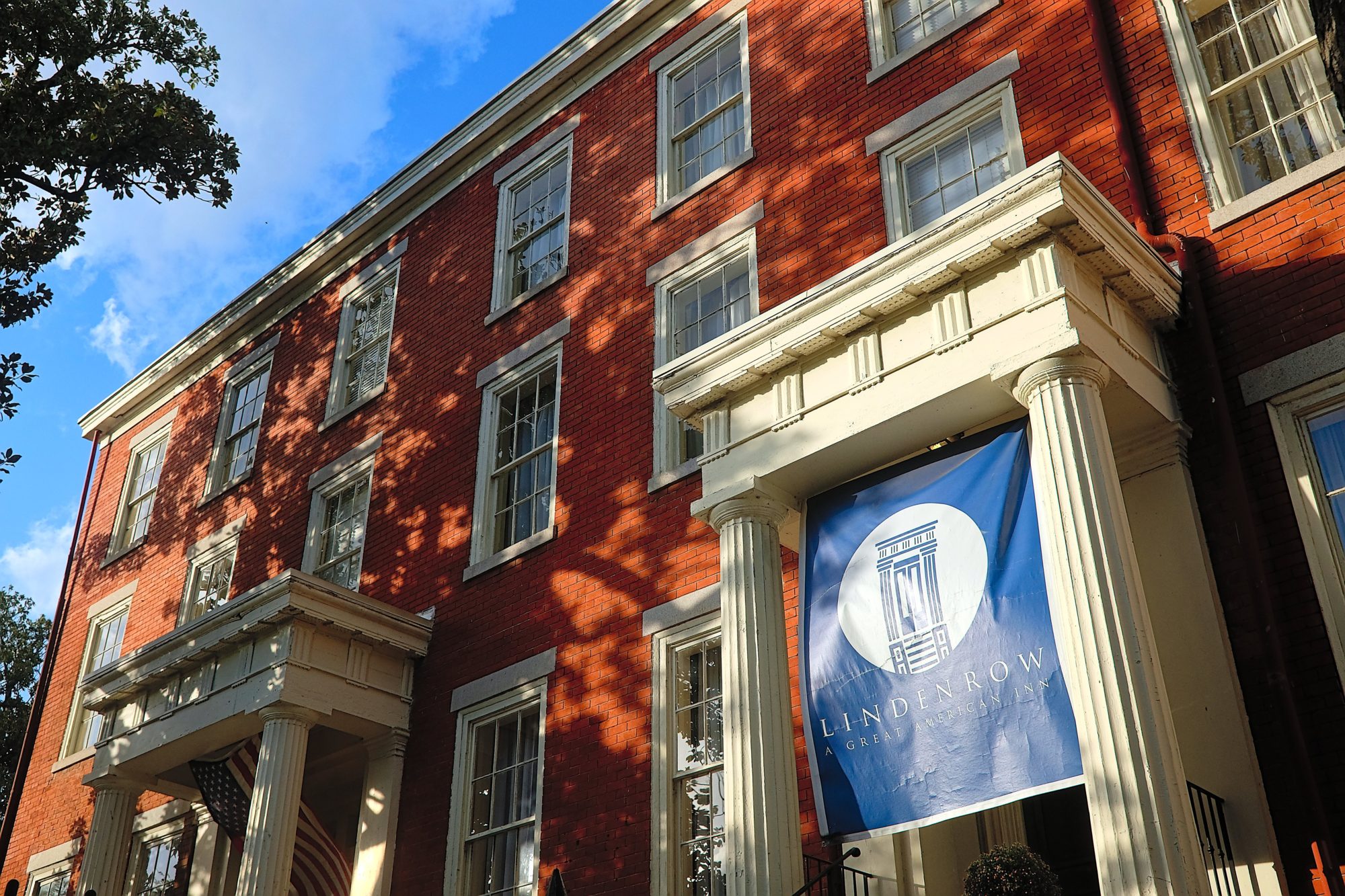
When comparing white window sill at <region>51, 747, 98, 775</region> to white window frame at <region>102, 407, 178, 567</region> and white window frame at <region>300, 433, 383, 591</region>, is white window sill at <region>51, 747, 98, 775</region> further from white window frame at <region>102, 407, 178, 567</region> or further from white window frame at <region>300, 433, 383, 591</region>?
white window frame at <region>300, 433, 383, 591</region>

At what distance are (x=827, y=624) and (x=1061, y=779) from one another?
2.14 m

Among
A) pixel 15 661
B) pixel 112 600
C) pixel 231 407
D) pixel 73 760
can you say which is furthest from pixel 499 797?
pixel 15 661

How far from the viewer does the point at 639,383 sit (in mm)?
13727

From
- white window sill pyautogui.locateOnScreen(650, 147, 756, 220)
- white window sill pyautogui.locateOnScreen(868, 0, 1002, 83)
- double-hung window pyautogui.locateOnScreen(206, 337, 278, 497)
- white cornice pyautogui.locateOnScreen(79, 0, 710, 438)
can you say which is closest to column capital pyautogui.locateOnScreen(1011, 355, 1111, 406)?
white window sill pyautogui.locateOnScreen(868, 0, 1002, 83)

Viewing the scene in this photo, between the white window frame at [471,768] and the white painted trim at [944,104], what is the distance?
245 inches

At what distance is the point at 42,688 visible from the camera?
2138cm

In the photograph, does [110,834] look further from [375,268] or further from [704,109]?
[704,109]

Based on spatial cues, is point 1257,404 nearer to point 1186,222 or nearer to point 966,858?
point 1186,222

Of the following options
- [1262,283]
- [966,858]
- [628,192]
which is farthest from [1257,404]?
[628,192]

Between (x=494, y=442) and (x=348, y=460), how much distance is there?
2.94 m

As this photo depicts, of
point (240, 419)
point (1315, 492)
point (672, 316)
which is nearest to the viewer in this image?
point (1315, 492)

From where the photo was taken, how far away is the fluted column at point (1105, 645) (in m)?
6.55

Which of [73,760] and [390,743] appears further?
[73,760]

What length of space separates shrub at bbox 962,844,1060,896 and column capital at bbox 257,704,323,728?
751 cm
